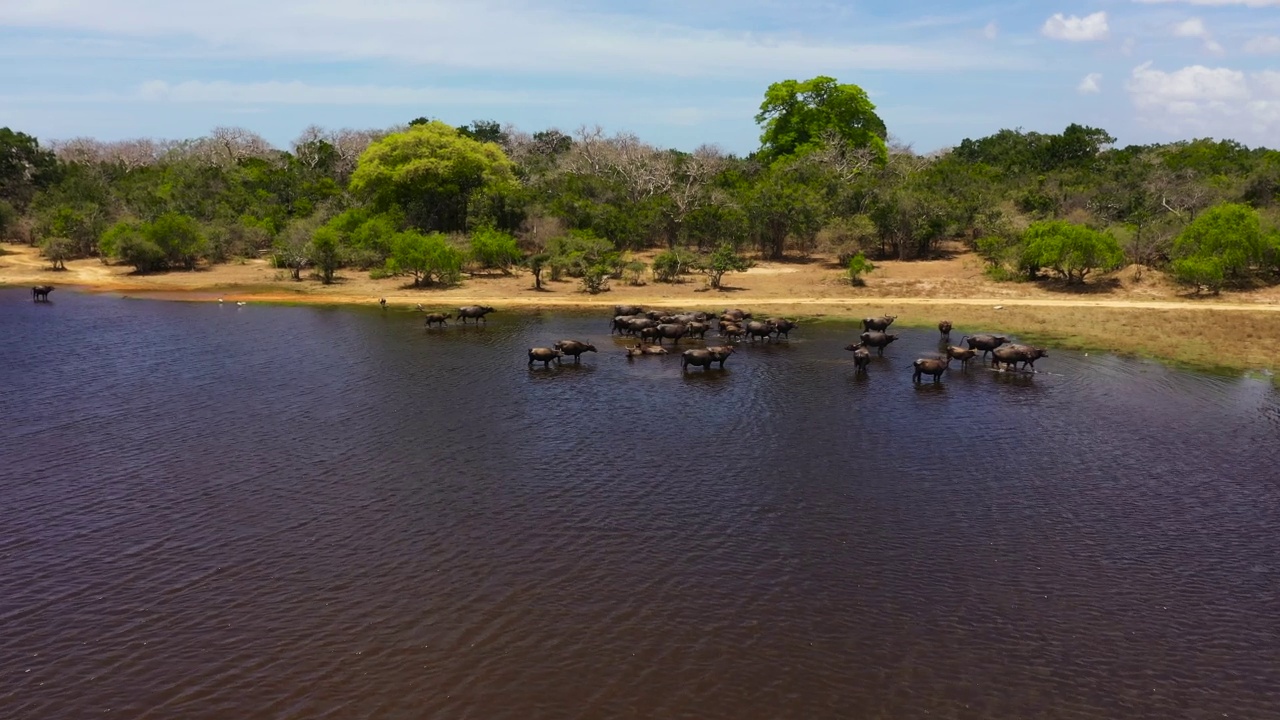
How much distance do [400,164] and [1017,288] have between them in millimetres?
42278

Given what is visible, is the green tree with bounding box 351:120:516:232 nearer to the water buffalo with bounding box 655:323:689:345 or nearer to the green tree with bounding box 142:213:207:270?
the green tree with bounding box 142:213:207:270

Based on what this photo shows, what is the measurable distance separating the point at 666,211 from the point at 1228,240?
3309 centimetres

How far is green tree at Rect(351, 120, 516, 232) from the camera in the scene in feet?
206

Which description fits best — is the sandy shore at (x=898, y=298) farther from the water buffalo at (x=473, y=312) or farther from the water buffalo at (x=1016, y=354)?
the water buffalo at (x=1016, y=354)

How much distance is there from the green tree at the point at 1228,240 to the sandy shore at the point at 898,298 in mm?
1979

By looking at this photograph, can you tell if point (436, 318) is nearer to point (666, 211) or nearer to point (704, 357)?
point (704, 357)

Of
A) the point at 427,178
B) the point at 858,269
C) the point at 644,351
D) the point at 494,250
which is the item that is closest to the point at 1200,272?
the point at 858,269

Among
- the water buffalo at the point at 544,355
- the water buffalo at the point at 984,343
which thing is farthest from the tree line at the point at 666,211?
the water buffalo at the point at 544,355

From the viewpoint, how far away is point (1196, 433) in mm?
22938

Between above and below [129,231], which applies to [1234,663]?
below

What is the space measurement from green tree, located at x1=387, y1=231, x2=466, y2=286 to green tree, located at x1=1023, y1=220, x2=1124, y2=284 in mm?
32186

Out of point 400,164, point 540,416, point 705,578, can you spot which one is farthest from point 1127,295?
point 400,164

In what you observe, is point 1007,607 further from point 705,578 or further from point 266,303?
point 266,303

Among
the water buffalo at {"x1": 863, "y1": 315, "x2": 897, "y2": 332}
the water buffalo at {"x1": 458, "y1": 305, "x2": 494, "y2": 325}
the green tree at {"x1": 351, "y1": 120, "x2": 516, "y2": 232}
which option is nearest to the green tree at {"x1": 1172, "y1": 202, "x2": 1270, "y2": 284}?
the water buffalo at {"x1": 863, "y1": 315, "x2": 897, "y2": 332}
